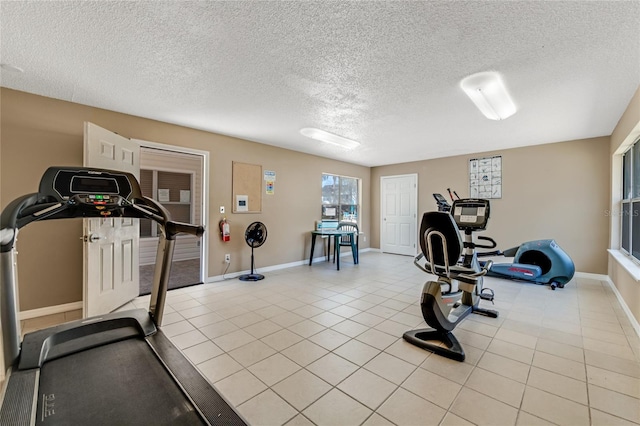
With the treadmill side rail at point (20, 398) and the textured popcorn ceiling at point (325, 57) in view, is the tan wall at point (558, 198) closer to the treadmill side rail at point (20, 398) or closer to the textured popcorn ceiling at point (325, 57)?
the textured popcorn ceiling at point (325, 57)

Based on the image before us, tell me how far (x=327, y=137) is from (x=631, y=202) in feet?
13.7

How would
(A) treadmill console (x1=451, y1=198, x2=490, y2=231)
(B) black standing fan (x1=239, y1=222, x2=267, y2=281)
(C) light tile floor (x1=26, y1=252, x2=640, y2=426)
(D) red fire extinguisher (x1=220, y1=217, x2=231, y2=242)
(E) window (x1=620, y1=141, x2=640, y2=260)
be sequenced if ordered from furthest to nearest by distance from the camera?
1. (B) black standing fan (x1=239, y1=222, x2=267, y2=281)
2. (D) red fire extinguisher (x1=220, y1=217, x2=231, y2=242)
3. (E) window (x1=620, y1=141, x2=640, y2=260)
4. (A) treadmill console (x1=451, y1=198, x2=490, y2=231)
5. (C) light tile floor (x1=26, y1=252, x2=640, y2=426)

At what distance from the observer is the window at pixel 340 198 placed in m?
6.41

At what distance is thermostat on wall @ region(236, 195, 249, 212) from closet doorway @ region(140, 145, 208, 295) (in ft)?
4.38

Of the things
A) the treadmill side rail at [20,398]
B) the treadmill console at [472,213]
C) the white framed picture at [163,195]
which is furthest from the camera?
the white framed picture at [163,195]

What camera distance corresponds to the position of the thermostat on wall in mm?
4672

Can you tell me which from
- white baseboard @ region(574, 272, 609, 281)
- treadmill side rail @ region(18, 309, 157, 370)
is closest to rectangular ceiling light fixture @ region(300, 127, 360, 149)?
treadmill side rail @ region(18, 309, 157, 370)

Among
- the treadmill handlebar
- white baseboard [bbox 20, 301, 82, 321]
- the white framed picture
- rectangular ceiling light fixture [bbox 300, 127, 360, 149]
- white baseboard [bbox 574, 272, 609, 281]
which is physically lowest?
white baseboard [bbox 20, 301, 82, 321]

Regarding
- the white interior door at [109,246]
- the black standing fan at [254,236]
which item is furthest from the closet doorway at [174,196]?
the white interior door at [109,246]

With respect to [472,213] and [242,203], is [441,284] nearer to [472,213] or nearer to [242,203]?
[472,213]

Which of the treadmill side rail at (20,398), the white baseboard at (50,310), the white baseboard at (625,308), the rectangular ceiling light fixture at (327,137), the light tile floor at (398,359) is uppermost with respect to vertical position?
the rectangular ceiling light fixture at (327,137)

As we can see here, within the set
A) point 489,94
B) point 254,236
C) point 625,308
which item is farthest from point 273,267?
point 625,308

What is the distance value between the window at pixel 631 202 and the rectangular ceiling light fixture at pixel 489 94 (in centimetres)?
168

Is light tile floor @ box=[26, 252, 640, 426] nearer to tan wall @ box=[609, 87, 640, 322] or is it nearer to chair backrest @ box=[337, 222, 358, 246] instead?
tan wall @ box=[609, 87, 640, 322]
